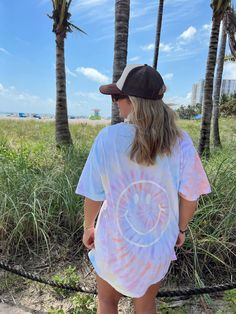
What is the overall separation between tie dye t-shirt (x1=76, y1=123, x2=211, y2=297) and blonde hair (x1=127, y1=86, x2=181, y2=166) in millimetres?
34

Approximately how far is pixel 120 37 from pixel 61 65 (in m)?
4.13

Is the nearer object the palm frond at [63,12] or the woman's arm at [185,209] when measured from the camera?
the woman's arm at [185,209]

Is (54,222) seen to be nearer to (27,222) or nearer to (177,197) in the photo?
(27,222)

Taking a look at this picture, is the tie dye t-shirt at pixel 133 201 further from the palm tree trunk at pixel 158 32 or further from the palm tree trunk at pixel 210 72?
the palm tree trunk at pixel 158 32

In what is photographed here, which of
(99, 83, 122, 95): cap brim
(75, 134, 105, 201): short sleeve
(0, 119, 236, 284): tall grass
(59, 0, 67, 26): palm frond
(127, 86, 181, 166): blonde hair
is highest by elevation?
(59, 0, 67, 26): palm frond

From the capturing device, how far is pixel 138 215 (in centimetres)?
179

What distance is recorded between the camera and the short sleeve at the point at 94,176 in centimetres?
177

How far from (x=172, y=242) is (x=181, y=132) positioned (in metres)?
0.61

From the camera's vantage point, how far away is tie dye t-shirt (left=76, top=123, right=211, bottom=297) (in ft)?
5.77

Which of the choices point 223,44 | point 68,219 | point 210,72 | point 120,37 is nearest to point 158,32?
point 223,44

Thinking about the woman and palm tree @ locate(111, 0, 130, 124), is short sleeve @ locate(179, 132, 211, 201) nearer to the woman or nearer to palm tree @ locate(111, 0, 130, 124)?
the woman

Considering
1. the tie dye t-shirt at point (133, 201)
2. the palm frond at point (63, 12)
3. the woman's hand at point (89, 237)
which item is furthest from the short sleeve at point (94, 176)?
the palm frond at point (63, 12)

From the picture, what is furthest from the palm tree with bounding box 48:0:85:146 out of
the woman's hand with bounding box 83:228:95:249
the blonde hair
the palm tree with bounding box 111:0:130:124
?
the blonde hair

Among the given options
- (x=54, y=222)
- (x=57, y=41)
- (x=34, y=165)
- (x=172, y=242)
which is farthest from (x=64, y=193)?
(x=57, y=41)
